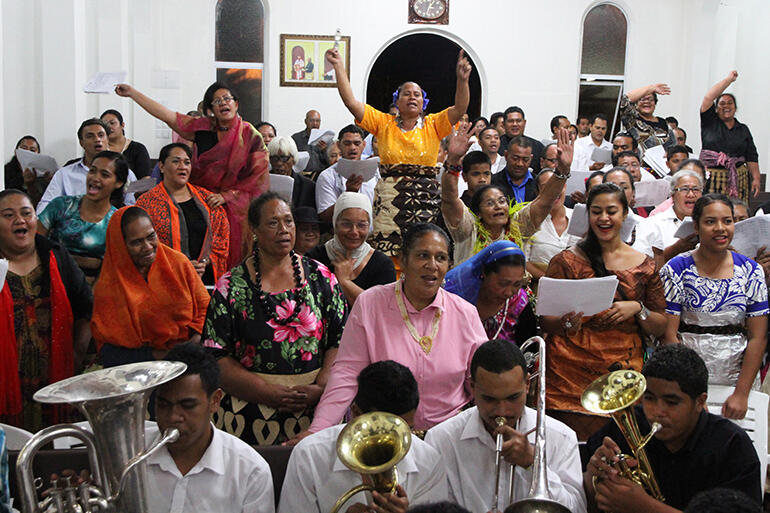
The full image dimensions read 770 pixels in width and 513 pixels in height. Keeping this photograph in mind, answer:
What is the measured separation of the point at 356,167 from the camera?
587 centimetres

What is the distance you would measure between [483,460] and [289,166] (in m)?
3.91

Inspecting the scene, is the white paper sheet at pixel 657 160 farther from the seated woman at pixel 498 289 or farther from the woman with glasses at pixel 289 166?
the seated woman at pixel 498 289

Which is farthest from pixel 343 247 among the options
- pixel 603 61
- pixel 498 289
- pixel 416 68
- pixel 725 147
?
pixel 416 68

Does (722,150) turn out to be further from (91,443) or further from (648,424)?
(91,443)

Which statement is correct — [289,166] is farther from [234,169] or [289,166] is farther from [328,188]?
[234,169]

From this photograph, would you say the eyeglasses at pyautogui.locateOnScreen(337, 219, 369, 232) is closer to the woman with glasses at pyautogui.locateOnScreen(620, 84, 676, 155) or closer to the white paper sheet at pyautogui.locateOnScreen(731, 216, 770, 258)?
the white paper sheet at pyautogui.locateOnScreen(731, 216, 770, 258)

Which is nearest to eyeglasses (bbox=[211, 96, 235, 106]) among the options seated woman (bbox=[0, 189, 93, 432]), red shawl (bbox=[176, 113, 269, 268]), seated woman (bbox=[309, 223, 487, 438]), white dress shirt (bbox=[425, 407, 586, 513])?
red shawl (bbox=[176, 113, 269, 268])

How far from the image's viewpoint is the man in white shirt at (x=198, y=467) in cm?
247

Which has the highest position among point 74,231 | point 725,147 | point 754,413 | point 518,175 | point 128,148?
point 725,147

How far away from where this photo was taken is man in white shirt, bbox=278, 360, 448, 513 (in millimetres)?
2475

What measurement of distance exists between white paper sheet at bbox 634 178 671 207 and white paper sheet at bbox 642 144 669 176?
102cm

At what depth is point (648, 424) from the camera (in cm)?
259

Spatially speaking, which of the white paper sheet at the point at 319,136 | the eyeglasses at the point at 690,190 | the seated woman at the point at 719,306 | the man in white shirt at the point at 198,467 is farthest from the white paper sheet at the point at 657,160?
the man in white shirt at the point at 198,467

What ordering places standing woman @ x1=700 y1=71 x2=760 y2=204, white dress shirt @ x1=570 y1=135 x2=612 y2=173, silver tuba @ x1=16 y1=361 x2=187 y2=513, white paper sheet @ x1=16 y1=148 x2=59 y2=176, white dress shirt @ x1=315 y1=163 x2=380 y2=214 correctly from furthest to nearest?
white dress shirt @ x1=570 y1=135 x2=612 y2=173, standing woman @ x1=700 y1=71 x2=760 y2=204, white paper sheet @ x1=16 y1=148 x2=59 y2=176, white dress shirt @ x1=315 y1=163 x2=380 y2=214, silver tuba @ x1=16 y1=361 x2=187 y2=513
